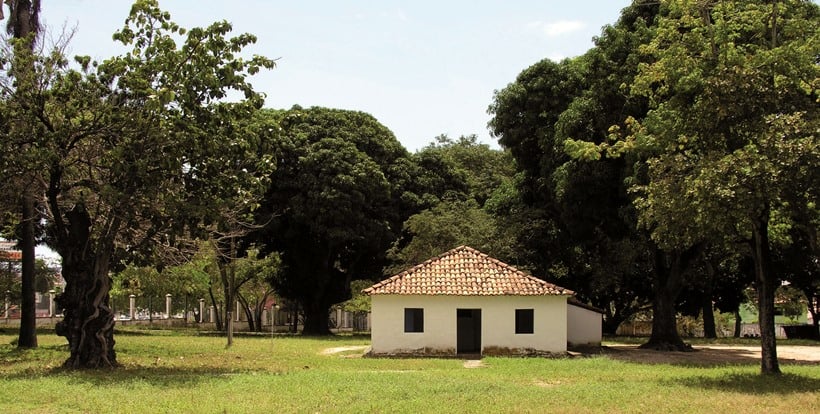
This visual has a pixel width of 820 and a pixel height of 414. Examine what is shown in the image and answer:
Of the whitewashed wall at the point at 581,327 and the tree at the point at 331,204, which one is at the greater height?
the tree at the point at 331,204

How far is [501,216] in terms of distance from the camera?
1351 inches

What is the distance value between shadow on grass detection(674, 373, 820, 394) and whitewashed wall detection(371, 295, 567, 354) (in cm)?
881

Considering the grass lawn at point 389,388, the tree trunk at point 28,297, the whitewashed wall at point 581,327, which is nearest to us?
the grass lawn at point 389,388

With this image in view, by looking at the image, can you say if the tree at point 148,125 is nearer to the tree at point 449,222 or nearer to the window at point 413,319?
the window at point 413,319

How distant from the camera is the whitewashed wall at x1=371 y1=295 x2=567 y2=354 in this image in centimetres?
2608

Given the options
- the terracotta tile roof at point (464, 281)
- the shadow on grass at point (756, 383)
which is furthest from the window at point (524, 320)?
the shadow on grass at point (756, 383)

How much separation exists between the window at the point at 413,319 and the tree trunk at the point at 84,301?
32.9 feet

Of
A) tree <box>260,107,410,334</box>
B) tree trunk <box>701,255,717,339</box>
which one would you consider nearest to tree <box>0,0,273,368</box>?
tree <box>260,107,410,334</box>

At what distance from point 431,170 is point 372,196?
17.4ft

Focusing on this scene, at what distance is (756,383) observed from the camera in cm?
1592

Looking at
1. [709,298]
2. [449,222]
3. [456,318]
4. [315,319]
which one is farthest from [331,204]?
[709,298]

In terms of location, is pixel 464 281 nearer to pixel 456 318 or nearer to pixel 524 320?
pixel 456 318

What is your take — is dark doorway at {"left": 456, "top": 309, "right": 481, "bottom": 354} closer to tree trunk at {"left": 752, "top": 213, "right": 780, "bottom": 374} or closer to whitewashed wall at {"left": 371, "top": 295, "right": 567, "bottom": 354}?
whitewashed wall at {"left": 371, "top": 295, "right": 567, "bottom": 354}

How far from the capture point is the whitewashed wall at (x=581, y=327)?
30141 millimetres
